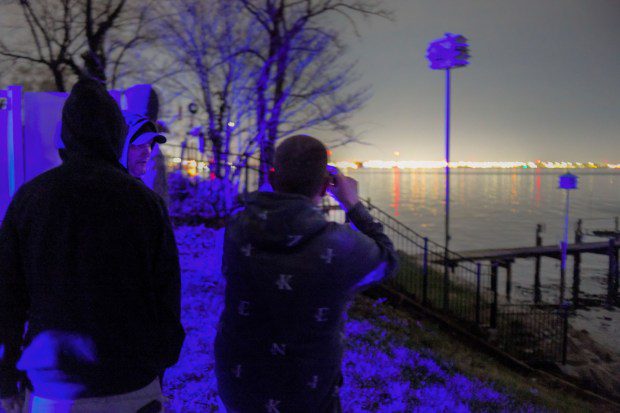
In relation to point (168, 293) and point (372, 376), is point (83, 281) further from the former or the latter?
point (372, 376)

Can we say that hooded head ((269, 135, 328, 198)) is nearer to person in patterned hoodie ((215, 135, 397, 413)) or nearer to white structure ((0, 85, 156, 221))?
person in patterned hoodie ((215, 135, 397, 413))

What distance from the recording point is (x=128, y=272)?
1641mm

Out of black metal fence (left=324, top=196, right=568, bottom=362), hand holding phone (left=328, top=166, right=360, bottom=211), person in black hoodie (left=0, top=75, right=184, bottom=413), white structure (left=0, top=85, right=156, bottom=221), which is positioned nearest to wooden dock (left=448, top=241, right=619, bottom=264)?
black metal fence (left=324, top=196, right=568, bottom=362)

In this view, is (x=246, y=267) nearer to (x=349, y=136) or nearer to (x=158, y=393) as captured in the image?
(x=158, y=393)

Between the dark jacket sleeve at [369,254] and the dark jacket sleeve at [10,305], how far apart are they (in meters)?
1.17

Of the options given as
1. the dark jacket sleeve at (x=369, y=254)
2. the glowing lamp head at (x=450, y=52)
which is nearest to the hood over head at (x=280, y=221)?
the dark jacket sleeve at (x=369, y=254)

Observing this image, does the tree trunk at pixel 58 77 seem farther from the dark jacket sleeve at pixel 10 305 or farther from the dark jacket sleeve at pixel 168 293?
the dark jacket sleeve at pixel 168 293

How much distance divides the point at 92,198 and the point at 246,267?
58cm

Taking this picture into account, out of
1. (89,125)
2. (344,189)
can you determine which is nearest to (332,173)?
(344,189)

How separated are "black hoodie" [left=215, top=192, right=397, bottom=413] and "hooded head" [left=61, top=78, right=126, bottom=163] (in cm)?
55

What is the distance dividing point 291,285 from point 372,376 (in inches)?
144

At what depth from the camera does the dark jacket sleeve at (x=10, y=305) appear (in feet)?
5.32

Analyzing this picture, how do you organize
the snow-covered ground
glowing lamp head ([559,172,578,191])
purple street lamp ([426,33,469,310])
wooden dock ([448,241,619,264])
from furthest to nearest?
wooden dock ([448,241,619,264])
glowing lamp head ([559,172,578,191])
purple street lamp ([426,33,469,310])
the snow-covered ground

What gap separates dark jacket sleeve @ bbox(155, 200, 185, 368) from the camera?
1742 millimetres
